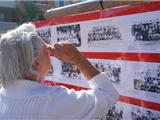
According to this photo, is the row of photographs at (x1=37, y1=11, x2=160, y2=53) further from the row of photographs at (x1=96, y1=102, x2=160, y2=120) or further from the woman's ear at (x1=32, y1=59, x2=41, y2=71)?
the woman's ear at (x1=32, y1=59, x2=41, y2=71)

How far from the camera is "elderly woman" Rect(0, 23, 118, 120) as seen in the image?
1.54 m

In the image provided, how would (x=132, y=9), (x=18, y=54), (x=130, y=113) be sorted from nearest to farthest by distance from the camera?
(x=18, y=54), (x=132, y=9), (x=130, y=113)

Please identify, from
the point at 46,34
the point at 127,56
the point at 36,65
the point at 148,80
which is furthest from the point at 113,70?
the point at 46,34

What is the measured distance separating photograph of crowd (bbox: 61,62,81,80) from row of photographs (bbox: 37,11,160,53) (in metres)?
0.16

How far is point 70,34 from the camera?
220 centimetres

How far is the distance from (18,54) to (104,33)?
1.70 ft

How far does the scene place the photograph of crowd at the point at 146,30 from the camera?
61.0 inches

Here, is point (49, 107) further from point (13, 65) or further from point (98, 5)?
point (98, 5)

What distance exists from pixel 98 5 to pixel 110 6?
0.34 feet

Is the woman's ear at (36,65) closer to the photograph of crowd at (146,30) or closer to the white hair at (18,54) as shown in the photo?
the white hair at (18,54)

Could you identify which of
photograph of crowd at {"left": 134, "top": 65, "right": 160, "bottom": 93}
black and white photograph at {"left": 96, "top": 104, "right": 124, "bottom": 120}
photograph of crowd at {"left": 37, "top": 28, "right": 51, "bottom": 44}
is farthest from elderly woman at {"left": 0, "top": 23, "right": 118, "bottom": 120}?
photograph of crowd at {"left": 37, "top": 28, "right": 51, "bottom": 44}

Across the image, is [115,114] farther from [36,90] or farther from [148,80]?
[36,90]

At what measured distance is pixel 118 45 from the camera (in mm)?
1766

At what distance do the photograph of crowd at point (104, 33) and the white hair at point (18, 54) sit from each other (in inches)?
15.5
